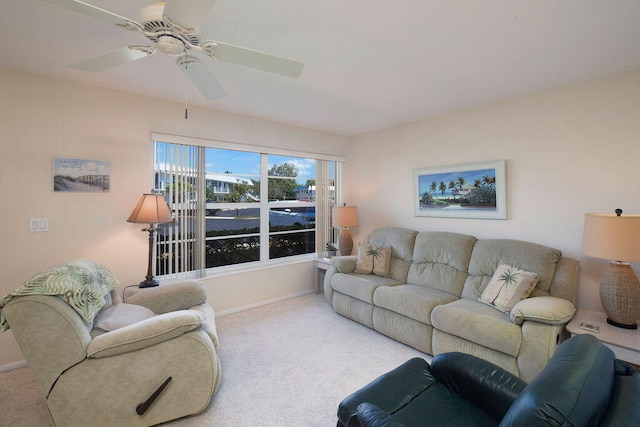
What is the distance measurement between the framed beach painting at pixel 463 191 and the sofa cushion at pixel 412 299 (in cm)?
107

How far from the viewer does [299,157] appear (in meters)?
4.31

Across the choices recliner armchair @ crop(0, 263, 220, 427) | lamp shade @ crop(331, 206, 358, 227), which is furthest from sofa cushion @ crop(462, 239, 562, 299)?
recliner armchair @ crop(0, 263, 220, 427)

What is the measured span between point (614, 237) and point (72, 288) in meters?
3.62

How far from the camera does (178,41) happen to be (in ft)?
4.54

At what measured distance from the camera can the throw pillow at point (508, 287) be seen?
2.43 metres

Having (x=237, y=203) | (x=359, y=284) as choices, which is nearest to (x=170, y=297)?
(x=237, y=203)

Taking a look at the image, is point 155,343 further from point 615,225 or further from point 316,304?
point 615,225

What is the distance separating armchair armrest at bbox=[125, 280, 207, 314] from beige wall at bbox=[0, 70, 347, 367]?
697 mm

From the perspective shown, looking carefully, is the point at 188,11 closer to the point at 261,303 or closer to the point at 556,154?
the point at 556,154

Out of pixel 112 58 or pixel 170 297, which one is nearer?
pixel 112 58

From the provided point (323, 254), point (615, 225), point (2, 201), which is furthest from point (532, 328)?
point (2, 201)

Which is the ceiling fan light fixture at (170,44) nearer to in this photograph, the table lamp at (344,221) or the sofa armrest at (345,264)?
the sofa armrest at (345,264)

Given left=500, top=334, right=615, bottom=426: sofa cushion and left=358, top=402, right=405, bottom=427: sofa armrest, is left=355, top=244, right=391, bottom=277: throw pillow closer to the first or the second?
left=358, top=402, right=405, bottom=427: sofa armrest

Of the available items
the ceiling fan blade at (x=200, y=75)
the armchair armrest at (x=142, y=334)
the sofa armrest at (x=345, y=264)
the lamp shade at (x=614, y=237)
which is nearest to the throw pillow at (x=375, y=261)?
the sofa armrest at (x=345, y=264)
